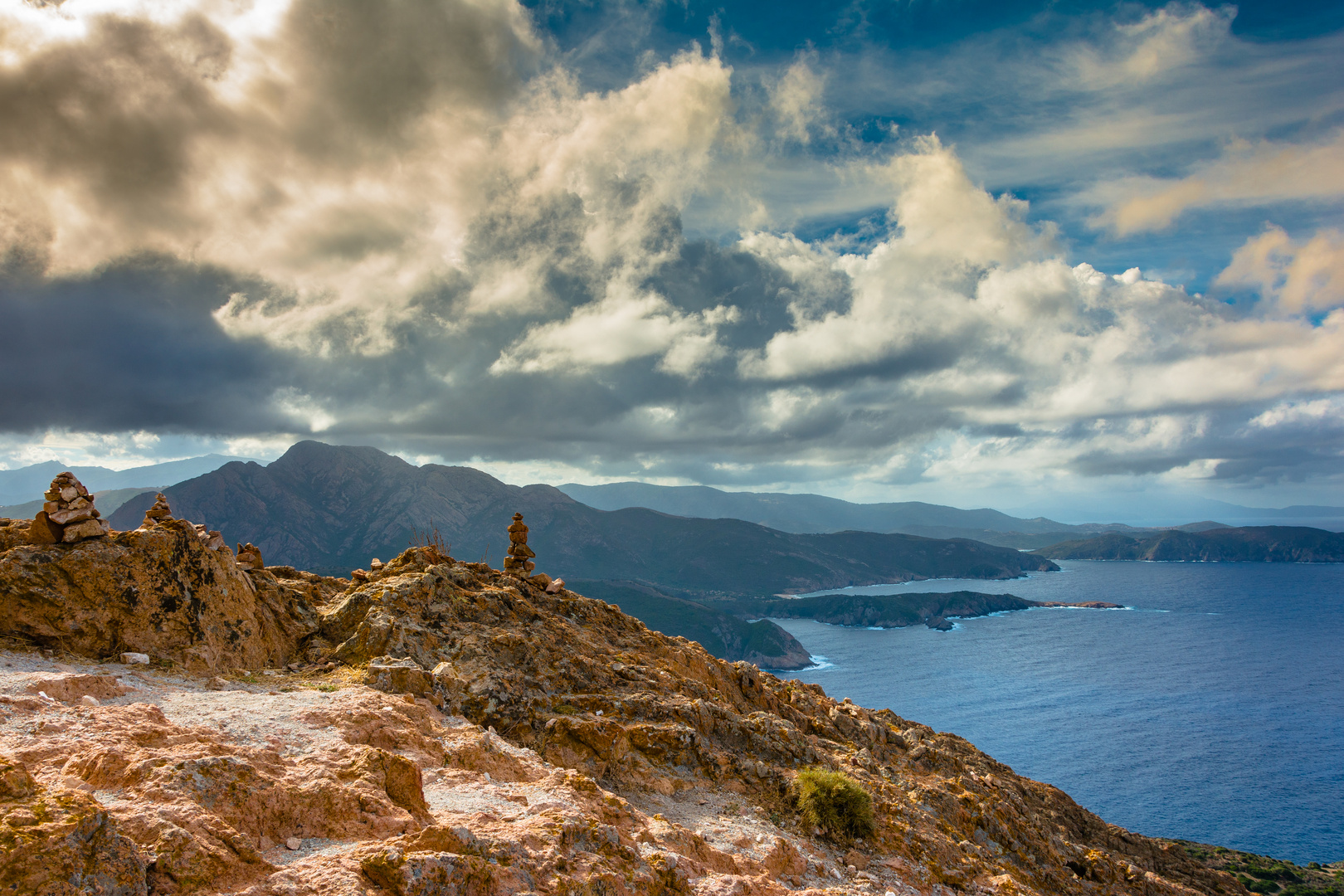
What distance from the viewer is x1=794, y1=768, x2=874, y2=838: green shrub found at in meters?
21.6

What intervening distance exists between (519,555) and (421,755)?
18414mm

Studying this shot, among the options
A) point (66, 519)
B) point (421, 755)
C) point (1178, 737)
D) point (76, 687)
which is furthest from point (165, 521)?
point (1178, 737)

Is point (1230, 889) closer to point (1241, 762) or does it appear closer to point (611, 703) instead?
point (611, 703)

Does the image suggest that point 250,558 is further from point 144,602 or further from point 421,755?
point 421,755

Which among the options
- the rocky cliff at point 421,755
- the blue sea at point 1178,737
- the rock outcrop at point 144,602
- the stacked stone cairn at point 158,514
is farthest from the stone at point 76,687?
the blue sea at point 1178,737

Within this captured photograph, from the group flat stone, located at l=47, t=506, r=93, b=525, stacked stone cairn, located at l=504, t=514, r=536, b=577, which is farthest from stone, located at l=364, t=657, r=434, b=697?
stacked stone cairn, located at l=504, t=514, r=536, b=577

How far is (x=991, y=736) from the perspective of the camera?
14238cm

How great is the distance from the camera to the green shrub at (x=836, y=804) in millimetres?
21578

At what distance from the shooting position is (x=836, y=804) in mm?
21969

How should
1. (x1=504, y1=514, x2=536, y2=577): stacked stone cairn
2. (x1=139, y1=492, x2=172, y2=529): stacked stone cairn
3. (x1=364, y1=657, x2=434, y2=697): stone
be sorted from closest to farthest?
(x1=364, y1=657, x2=434, y2=697): stone
(x1=139, y1=492, x2=172, y2=529): stacked stone cairn
(x1=504, y1=514, x2=536, y2=577): stacked stone cairn

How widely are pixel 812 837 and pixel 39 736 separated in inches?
787

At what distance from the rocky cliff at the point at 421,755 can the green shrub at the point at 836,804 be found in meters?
0.56

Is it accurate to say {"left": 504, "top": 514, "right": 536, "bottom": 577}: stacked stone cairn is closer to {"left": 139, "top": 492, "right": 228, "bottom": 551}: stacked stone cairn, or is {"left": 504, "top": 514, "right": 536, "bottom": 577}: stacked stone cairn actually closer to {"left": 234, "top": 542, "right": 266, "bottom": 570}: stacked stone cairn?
{"left": 234, "top": 542, "right": 266, "bottom": 570}: stacked stone cairn

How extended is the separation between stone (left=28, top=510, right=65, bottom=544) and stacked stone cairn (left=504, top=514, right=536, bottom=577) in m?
17.3
